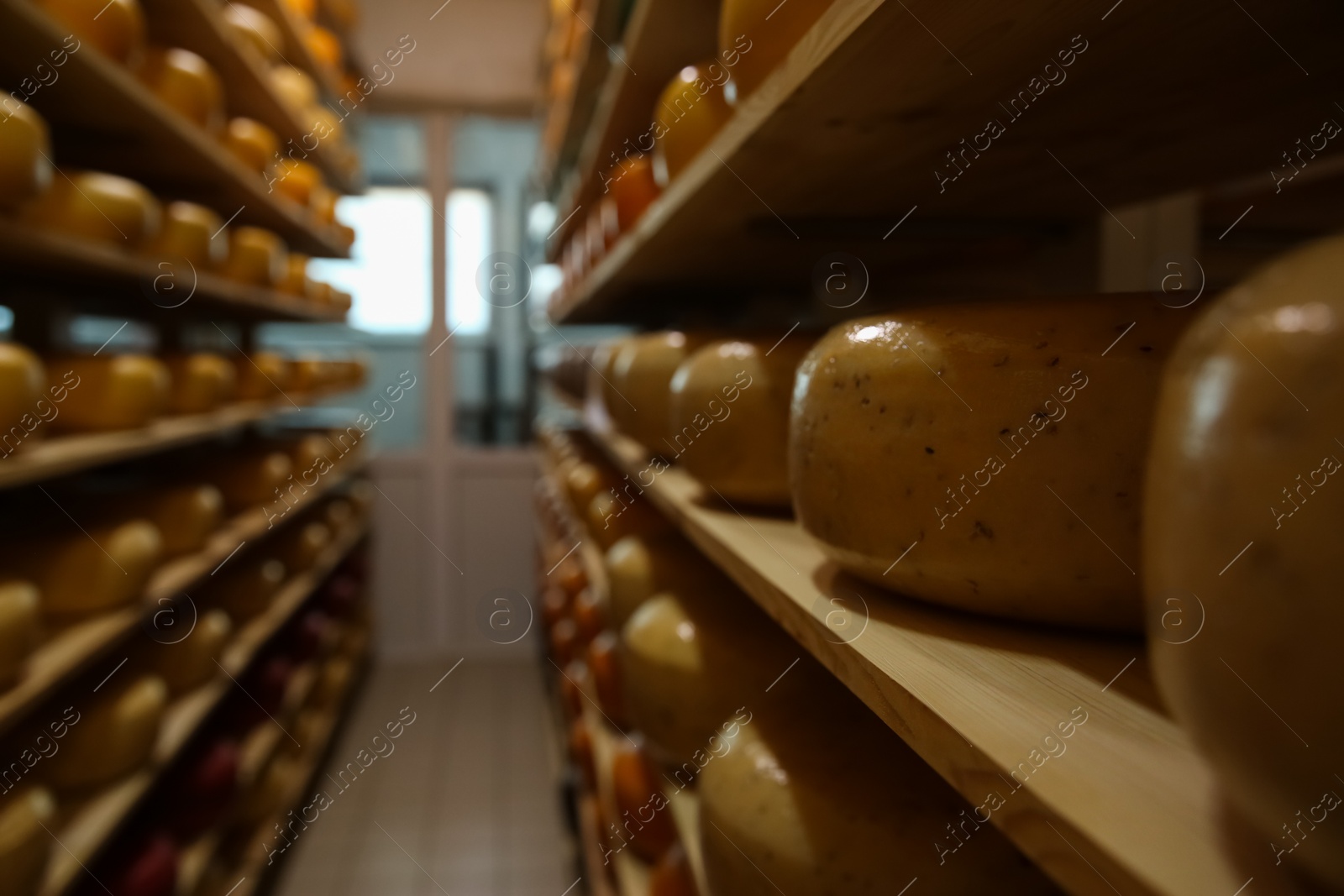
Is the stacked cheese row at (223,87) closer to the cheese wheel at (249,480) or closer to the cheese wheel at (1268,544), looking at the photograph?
the cheese wheel at (249,480)

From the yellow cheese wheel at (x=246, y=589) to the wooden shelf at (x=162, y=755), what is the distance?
0.05 meters

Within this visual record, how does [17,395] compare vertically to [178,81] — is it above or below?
below

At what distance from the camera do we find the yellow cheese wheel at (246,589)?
2.19 meters

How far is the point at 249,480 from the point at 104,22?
48.7 inches

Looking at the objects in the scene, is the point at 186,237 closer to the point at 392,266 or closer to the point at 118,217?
the point at 118,217

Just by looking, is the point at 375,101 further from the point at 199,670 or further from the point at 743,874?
the point at 743,874

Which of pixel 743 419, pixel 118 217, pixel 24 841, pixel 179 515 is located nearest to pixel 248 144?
pixel 118 217

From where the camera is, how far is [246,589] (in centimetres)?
223

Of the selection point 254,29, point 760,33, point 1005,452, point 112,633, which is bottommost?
point 112,633

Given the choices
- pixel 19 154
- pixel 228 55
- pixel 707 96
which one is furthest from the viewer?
pixel 228 55

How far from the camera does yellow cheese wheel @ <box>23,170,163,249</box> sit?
137cm

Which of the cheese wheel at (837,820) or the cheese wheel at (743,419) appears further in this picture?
the cheese wheel at (743,419)

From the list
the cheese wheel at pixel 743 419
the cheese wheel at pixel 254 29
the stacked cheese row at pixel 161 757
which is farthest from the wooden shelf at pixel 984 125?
the cheese wheel at pixel 254 29

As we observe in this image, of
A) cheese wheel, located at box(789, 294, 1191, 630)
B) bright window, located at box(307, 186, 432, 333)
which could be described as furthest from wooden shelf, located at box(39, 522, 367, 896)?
bright window, located at box(307, 186, 432, 333)
